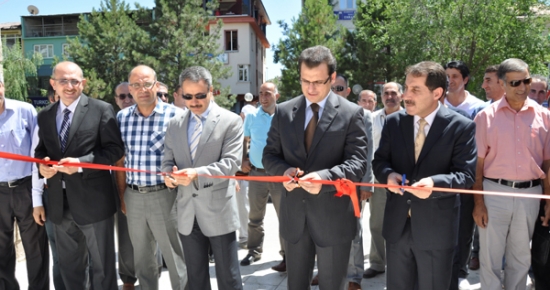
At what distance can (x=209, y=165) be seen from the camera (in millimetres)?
3512

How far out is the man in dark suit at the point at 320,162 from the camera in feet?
10.4

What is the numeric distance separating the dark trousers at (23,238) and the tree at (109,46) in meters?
25.1

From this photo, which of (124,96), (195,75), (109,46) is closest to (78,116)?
(195,75)

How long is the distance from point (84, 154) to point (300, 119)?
1.94 m

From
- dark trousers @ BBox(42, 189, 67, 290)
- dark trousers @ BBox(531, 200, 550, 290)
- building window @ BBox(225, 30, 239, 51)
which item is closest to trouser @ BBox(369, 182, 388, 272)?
dark trousers @ BBox(531, 200, 550, 290)

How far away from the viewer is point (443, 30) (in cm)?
1783

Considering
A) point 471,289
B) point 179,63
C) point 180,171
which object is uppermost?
point 179,63

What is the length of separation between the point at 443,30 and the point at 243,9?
25.8 m

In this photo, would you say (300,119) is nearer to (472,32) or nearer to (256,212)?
(256,212)

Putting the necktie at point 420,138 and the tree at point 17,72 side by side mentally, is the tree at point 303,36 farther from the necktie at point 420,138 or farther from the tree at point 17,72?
the necktie at point 420,138

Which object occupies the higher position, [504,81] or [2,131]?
[504,81]

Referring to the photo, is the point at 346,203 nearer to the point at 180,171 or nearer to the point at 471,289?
the point at 180,171

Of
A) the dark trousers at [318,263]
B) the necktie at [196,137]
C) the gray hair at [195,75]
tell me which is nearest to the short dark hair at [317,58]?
the gray hair at [195,75]

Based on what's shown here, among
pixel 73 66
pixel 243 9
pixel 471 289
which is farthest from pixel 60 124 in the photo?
pixel 243 9
